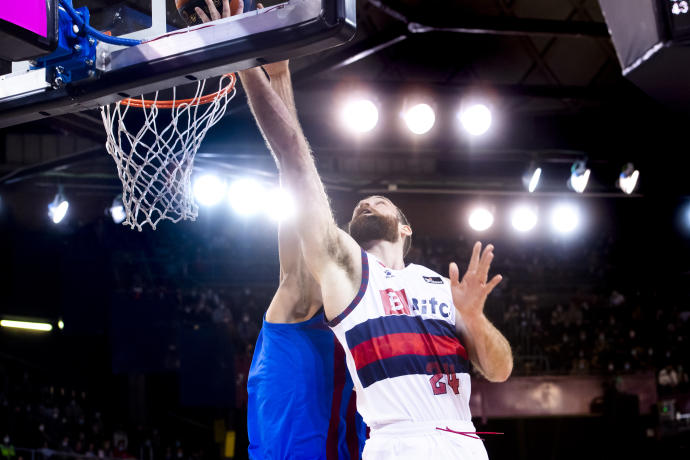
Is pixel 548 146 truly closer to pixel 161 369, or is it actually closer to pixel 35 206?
pixel 161 369

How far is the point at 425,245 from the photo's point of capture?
43.8 ft

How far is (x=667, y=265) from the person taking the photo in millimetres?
13734

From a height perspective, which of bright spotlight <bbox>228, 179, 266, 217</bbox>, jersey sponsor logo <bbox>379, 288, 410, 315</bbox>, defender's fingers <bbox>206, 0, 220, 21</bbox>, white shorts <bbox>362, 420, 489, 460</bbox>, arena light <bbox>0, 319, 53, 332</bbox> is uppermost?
bright spotlight <bbox>228, 179, 266, 217</bbox>

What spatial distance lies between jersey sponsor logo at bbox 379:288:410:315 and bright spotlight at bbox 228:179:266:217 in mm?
6072

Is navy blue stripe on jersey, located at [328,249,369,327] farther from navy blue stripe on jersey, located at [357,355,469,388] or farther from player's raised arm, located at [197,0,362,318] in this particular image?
navy blue stripe on jersey, located at [357,355,469,388]

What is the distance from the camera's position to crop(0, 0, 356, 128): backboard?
2.43 m

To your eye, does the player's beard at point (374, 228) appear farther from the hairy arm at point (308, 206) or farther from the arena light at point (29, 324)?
the arena light at point (29, 324)

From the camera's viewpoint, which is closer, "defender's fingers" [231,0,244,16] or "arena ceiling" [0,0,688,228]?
"defender's fingers" [231,0,244,16]

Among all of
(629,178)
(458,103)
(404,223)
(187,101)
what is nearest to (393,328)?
(404,223)

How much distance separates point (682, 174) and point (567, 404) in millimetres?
5010

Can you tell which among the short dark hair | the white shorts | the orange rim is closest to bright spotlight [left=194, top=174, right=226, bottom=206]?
the orange rim

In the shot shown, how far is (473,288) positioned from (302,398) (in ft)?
2.75

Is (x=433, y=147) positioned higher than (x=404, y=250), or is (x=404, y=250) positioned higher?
(x=433, y=147)

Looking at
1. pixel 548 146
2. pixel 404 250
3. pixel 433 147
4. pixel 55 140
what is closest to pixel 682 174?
pixel 548 146
